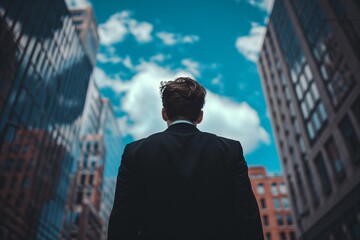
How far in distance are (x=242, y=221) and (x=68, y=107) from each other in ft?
116

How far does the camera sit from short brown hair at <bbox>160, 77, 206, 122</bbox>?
8.12 feet

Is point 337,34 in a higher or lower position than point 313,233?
higher

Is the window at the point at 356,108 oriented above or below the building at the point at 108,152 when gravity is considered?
below

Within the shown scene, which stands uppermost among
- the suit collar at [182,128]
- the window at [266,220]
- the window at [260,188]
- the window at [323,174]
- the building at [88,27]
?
the building at [88,27]

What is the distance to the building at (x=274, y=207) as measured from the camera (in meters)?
75.0

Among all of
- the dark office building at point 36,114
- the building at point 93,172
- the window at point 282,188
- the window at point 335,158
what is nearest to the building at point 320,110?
the window at point 335,158

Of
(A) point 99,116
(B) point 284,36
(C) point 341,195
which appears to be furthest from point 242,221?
(A) point 99,116

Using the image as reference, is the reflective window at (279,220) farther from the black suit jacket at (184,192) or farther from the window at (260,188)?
the black suit jacket at (184,192)

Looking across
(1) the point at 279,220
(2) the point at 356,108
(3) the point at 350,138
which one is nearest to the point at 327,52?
(2) the point at 356,108

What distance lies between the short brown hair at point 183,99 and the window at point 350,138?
2252cm

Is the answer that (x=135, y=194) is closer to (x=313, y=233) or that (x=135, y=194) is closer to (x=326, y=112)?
(x=326, y=112)

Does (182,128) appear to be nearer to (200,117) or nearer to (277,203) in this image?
(200,117)

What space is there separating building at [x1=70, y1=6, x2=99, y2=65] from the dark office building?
41933 millimetres

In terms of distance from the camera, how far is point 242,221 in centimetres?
204
